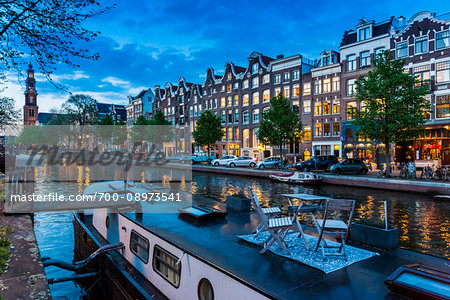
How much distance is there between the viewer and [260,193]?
22.6 meters

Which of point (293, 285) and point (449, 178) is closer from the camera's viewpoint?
point (293, 285)

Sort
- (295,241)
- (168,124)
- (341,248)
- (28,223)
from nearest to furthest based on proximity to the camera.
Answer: (341,248) → (295,241) → (28,223) → (168,124)

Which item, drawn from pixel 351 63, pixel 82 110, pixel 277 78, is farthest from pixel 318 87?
pixel 82 110

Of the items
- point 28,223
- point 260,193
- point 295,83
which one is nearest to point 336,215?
point 260,193

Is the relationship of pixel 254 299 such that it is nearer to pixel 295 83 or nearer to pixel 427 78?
pixel 427 78

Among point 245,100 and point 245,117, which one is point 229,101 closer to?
point 245,100

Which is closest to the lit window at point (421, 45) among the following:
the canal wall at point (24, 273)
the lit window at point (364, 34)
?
the lit window at point (364, 34)

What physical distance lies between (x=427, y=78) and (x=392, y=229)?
A: 33945 mm

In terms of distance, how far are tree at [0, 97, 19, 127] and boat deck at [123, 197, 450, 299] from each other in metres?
34.7

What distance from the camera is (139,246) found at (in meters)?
8.18

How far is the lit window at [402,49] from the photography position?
34.5 metres

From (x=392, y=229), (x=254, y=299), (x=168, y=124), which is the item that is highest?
(x=168, y=124)

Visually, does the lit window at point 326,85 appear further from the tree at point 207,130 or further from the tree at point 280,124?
the tree at point 207,130

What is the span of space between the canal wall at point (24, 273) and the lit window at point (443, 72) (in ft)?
128
